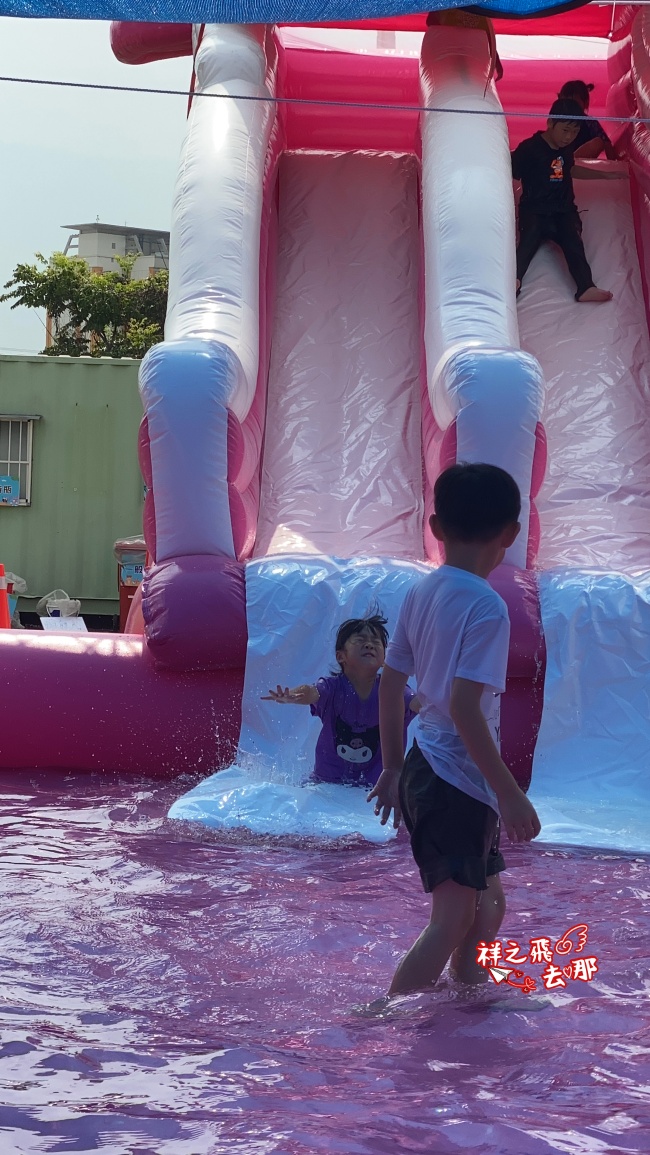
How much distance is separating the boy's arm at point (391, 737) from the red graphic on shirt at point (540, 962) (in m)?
0.32

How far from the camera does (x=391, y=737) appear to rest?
2.30 m

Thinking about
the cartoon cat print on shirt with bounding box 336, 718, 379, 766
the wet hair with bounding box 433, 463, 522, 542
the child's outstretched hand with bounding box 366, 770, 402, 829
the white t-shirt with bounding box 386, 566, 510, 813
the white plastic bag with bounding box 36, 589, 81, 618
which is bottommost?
the cartoon cat print on shirt with bounding box 336, 718, 379, 766

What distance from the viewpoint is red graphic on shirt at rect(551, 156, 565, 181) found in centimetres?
628

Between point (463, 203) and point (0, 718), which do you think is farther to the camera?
point (463, 203)

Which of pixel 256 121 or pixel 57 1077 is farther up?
pixel 256 121

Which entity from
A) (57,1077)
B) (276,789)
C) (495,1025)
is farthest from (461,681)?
(276,789)

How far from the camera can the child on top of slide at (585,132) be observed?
21.2 ft

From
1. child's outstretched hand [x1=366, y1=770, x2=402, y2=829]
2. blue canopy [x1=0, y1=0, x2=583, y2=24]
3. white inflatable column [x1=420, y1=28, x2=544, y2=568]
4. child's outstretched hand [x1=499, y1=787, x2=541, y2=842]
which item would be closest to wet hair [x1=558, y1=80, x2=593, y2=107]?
white inflatable column [x1=420, y1=28, x2=544, y2=568]

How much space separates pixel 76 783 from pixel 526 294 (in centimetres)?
345

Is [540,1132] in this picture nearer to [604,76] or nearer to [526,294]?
[526,294]

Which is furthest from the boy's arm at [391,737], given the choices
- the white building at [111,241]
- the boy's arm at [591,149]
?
the white building at [111,241]

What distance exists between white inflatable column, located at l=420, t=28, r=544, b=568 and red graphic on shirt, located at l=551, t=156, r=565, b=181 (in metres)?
0.48

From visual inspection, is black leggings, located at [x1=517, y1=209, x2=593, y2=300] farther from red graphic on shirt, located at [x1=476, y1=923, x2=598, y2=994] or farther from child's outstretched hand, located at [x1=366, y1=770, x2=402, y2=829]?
child's outstretched hand, located at [x1=366, y1=770, x2=402, y2=829]

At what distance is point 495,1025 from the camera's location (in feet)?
7.03
